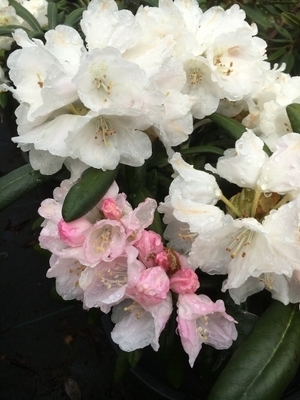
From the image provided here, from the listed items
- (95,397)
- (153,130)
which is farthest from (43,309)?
(153,130)

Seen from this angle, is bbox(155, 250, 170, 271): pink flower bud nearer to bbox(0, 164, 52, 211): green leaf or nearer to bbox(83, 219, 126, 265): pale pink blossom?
bbox(83, 219, 126, 265): pale pink blossom

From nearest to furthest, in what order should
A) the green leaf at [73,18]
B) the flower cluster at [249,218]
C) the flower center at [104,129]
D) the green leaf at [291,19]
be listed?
the flower cluster at [249,218] → the flower center at [104,129] → the green leaf at [73,18] → the green leaf at [291,19]

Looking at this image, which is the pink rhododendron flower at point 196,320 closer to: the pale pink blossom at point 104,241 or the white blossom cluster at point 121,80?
the pale pink blossom at point 104,241

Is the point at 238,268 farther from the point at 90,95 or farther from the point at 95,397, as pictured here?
the point at 95,397

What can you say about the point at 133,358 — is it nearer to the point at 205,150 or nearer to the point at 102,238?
the point at 102,238

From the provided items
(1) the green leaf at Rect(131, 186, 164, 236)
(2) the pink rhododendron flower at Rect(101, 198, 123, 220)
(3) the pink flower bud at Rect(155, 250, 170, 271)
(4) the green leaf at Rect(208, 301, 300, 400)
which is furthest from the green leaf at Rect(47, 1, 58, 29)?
(4) the green leaf at Rect(208, 301, 300, 400)

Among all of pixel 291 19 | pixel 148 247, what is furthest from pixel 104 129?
pixel 291 19

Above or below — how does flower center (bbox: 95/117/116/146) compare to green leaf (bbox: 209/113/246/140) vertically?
above

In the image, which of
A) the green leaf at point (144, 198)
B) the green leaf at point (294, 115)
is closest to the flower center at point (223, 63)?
the green leaf at point (294, 115)
